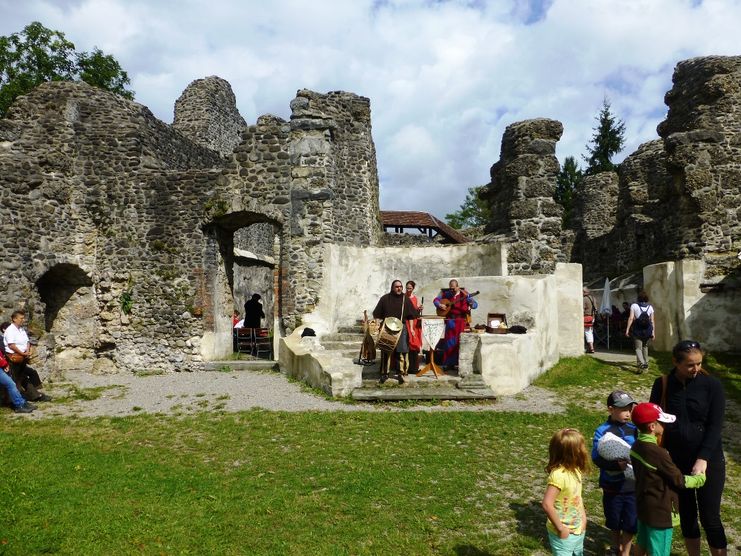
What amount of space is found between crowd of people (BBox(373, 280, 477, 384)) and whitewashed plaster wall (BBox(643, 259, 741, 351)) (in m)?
5.34

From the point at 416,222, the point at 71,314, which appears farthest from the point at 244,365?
the point at 416,222

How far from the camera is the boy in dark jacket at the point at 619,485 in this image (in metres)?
4.00

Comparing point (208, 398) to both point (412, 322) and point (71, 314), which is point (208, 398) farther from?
point (71, 314)

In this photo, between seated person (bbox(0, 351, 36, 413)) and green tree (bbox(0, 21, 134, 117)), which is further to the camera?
green tree (bbox(0, 21, 134, 117))

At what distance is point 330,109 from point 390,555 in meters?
18.8

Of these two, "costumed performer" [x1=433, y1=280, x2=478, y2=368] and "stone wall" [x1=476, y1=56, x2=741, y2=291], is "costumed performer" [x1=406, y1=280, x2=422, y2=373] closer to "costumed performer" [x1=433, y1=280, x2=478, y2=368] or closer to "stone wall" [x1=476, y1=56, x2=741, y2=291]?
"costumed performer" [x1=433, y1=280, x2=478, y2=368]

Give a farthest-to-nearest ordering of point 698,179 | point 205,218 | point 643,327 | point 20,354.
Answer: point 698,179, point 205,218, point 643,327, point 20,354

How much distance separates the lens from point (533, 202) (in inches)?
529

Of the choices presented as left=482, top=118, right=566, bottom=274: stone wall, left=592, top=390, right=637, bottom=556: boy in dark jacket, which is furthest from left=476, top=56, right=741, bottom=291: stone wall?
left=592, top=390, right=637, bottom=556: boy in dark jacket

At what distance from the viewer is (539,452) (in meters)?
6.53

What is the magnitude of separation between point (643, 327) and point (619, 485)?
808 cm

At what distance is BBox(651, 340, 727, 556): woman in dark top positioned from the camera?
3740 millimetres

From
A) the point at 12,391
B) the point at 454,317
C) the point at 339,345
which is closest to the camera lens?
the point at 12,391

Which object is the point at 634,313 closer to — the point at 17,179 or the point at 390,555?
the point at 390,555
